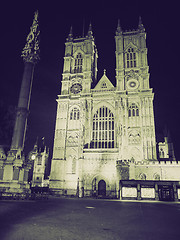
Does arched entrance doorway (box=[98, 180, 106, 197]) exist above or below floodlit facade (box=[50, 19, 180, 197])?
below

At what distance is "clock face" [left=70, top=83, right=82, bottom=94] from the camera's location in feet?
154

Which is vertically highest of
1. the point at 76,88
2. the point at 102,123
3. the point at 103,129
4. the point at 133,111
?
the point at 76,88

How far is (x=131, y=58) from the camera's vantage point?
47.5 m

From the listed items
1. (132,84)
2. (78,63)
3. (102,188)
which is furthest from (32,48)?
(102,188)

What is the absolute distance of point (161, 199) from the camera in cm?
2581

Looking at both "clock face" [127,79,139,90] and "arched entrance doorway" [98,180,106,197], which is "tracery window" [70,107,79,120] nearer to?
"clock face" [127,79,139,90]

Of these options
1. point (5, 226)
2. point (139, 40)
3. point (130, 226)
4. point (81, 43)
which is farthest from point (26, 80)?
point (139, 40)

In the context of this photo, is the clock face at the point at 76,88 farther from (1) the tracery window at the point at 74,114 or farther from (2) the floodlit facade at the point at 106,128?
(1) the tracery window at the point at 74,114

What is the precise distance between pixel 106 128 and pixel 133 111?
7.11 metres

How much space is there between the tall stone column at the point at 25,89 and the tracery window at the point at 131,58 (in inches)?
1005

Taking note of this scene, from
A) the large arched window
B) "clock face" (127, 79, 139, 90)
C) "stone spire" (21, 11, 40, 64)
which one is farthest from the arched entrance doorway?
"stone spire" (21, 11, 40, 64)

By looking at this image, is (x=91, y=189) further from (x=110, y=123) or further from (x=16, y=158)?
(x=16, y=158)

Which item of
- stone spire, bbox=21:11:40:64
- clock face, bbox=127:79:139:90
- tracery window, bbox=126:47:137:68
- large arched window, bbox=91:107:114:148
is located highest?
tracery window, bbox=126:47:137:68

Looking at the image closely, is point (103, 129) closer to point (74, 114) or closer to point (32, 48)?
point (74, 114)
